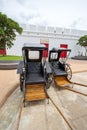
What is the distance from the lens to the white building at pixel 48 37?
1544 cm

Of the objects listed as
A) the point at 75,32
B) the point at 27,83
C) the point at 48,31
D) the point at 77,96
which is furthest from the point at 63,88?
the point at 75,32

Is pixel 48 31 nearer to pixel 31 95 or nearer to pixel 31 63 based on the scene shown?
pixel 31 63

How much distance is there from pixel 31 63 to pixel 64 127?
2403mm

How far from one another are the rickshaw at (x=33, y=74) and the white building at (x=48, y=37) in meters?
12.0

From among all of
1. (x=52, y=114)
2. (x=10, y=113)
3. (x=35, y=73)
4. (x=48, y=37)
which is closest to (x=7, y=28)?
(x=35, y=73)

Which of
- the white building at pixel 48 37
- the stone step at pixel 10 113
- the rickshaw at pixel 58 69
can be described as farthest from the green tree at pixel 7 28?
the white building at pixel 48 37

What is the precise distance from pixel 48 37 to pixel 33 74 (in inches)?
531

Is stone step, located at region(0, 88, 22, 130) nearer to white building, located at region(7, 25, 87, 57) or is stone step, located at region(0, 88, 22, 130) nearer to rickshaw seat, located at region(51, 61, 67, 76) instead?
rickshaw seat, located at region(51, 61, 67, 76)

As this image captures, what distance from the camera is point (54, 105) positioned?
2852 millimetres

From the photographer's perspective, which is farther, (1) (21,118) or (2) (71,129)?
(1) (21,118)

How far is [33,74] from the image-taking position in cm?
371

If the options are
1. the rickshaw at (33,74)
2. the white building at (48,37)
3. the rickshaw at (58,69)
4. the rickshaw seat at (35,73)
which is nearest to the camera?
the rickshaw at (33,74)

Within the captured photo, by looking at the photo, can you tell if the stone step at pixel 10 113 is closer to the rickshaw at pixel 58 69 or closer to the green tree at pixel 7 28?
the rickshaw at pixel 58 69

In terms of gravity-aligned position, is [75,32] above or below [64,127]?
above
